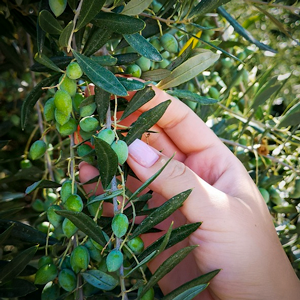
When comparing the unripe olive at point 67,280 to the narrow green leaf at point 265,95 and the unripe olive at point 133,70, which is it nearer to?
the unripe olive at point 133,70

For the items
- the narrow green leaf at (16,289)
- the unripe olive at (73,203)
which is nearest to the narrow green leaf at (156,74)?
the unripe olive at (73,203)

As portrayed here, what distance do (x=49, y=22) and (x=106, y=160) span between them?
0.28 m

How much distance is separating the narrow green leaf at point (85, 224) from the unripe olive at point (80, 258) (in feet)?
0.17

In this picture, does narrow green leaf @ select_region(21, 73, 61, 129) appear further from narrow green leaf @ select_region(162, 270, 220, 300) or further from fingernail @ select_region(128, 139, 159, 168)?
narrow green leaf @ select_region(162, 270, 220, 300)

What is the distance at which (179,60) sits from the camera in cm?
98

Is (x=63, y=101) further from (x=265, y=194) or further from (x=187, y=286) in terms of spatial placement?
(x=265, y=194)

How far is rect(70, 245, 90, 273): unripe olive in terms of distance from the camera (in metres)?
0.84

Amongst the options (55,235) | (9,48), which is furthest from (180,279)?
(9,48)

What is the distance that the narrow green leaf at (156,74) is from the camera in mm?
965

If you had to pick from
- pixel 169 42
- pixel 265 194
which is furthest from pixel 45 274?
pixel 265 194

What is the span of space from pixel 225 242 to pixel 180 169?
19cm

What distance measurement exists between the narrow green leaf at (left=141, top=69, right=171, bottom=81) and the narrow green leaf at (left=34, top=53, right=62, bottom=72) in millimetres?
234

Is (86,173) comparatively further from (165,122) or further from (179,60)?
(179,60)

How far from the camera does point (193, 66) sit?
0.96 metres
